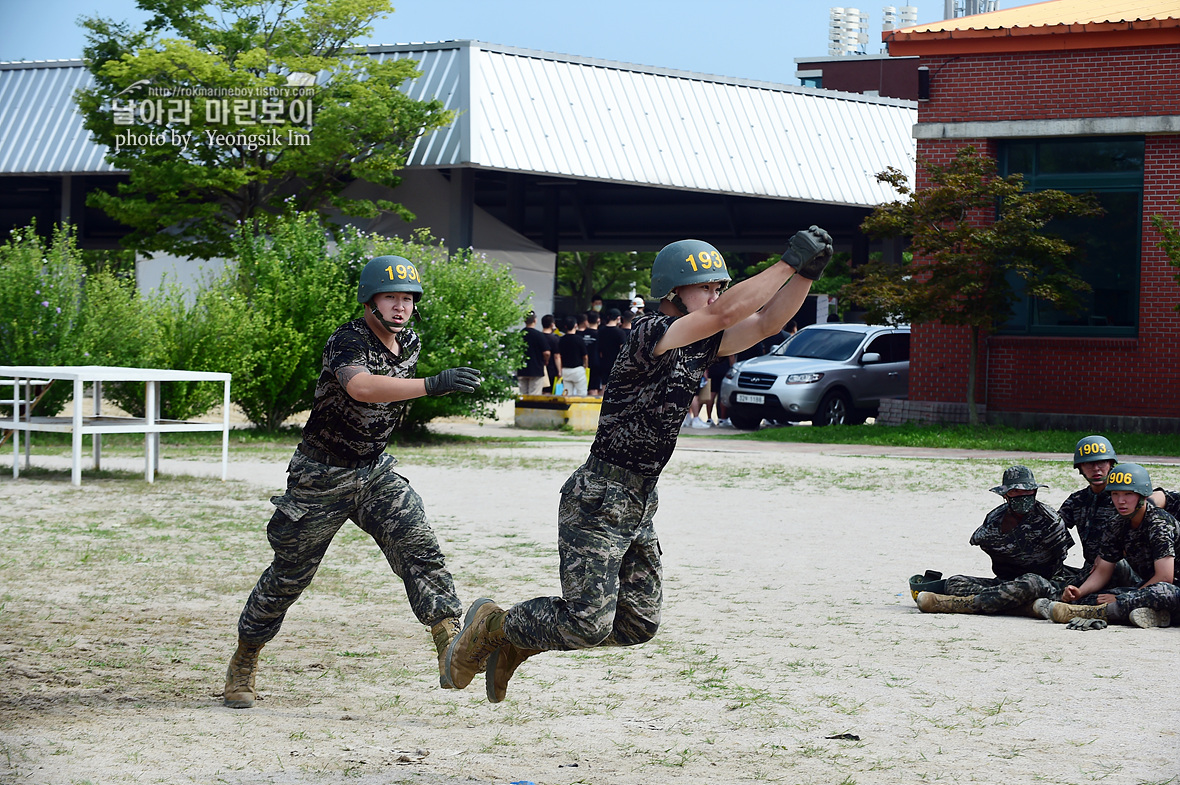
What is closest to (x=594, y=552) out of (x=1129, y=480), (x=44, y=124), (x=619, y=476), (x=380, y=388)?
(x=619, y=476)

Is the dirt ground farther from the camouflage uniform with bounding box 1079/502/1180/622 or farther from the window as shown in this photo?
the window

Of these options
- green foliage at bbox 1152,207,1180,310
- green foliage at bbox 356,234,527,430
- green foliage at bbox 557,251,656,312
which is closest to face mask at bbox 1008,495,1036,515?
green foliage at bbox 356,234,527,430

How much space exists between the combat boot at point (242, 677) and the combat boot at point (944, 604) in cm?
418

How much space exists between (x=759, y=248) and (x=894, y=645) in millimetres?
36083

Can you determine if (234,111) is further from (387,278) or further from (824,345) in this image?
(387,278)

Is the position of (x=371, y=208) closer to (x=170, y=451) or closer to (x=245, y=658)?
(x=170, y=451)

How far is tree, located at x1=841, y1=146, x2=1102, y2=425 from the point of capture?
21172 mm

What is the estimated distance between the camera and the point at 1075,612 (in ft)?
25.6

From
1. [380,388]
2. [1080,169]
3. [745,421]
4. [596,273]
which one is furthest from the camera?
[596,273]

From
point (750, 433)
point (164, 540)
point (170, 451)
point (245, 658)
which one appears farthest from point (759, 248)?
point (245, 658)

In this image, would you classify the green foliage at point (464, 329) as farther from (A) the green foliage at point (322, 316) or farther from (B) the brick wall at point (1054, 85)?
(B) the brick wall at point (1054, 85)

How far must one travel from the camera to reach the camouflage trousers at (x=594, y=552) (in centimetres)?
470

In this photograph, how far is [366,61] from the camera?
92.1 ft

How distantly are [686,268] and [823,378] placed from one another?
19.0m
